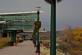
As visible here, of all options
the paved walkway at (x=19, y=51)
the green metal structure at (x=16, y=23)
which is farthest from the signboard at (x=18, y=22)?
the paved walkway at (x=19, y=51)

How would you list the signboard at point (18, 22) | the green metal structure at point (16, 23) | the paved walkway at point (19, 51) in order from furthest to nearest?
the signboard at point (18, 22)
the green metal structure at point (16, 23)
the paved walkway at point (19, 51)

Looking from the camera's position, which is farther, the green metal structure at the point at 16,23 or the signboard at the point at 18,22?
the signboard at the point at 18,22

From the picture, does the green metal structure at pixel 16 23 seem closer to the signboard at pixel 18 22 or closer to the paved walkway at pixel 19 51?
the signboard at pixel 18 22

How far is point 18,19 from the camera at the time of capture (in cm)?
3509

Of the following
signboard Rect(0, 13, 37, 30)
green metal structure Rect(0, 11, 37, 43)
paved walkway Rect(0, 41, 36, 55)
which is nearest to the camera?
paved walkway Rect(0, 41, 36, 55)

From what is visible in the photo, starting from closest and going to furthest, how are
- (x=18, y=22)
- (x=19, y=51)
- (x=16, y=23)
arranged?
(x=19, y=51)
(x=18, y=22)
(x=16, y=23)

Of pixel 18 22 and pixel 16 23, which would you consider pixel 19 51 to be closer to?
pixel 18 22

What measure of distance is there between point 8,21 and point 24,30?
3205mm

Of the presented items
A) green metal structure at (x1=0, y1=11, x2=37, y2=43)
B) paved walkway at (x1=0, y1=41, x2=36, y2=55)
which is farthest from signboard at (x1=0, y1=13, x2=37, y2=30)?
paved walkway at (x1=0, y1=41, x2=36, y2=55)

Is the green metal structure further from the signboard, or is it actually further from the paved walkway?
the paved walkway

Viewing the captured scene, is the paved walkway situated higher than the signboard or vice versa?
the signboard

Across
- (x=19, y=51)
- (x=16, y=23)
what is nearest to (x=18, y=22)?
(x=16, y=23)

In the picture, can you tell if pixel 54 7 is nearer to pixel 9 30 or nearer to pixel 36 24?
pixel 36 24

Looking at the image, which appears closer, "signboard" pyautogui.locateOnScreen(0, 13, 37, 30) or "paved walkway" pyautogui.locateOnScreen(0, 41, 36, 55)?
"paved walkway" pyautogui.locateOnScreen(0, 41, 36, 55)
